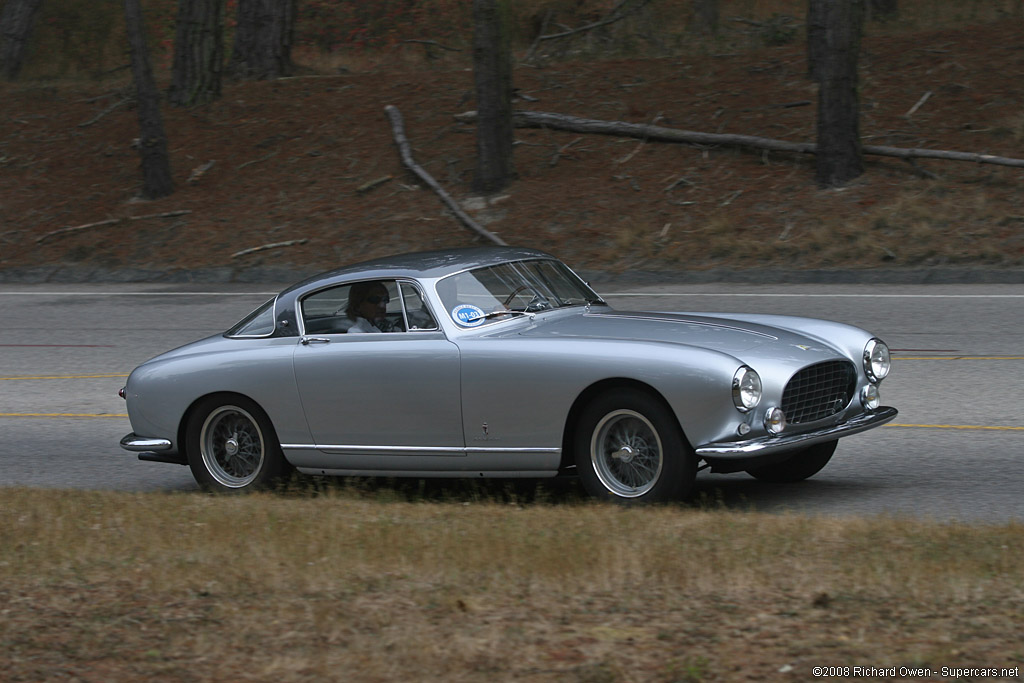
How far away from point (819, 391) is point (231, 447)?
11.6ft

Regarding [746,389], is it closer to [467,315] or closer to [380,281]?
[467,315]

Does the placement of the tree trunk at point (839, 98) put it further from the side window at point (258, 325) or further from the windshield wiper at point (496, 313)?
the side window at point (258, 325)

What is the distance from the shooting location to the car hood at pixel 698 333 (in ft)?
22.0

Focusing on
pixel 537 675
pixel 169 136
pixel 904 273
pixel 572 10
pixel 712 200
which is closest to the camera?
pixel 537 675

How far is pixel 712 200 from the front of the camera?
1992cm

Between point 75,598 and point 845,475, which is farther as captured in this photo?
point 845,475

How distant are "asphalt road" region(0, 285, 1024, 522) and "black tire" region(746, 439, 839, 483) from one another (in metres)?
0.09

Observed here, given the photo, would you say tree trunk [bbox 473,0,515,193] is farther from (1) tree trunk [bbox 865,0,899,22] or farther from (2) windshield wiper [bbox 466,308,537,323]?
(2) windshield wiper [bbox 466,308,537,323]

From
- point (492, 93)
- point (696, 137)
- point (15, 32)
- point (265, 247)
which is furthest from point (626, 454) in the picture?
point (15, 32)

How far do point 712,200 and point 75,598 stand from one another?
1592 cm

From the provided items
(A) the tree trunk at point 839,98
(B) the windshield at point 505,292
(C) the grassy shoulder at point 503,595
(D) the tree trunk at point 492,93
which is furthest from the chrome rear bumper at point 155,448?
(D) the tree trunk at point 492,93

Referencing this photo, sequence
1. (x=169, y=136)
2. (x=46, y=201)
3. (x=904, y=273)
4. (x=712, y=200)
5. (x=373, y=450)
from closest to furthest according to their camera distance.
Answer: (x=373, y=450) → (x=904, y=273) → (x=712, y=200) → (x=46, y=201) → (x=169, y=136)

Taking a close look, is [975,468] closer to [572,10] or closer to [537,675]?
[537,675]

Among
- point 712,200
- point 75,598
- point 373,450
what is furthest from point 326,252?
point 75,598
